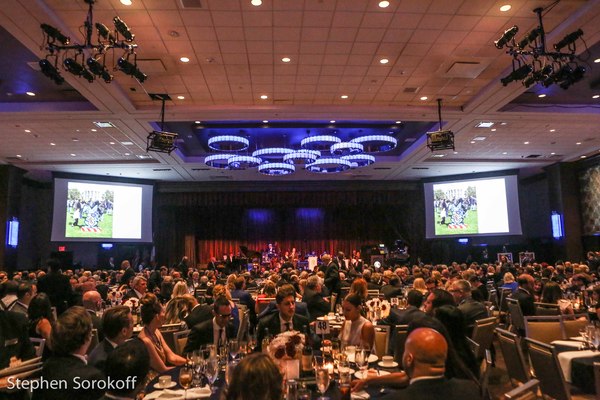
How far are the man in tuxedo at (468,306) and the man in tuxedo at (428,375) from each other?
9.66 ft

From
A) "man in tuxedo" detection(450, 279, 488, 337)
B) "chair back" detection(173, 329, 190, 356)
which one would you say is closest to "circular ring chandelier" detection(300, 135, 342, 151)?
"man in tuxedo" detection(450, 279, 488, 337)

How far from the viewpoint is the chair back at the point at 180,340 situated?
421cm

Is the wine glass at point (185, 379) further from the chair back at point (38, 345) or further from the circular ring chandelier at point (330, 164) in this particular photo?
the circular ring chandelier at point (330, 164)

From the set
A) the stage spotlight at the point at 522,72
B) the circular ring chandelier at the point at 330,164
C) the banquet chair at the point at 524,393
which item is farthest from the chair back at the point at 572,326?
the circular ring chandelier at the point at 330,164

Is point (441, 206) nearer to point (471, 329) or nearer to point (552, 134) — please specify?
point (552, 134)

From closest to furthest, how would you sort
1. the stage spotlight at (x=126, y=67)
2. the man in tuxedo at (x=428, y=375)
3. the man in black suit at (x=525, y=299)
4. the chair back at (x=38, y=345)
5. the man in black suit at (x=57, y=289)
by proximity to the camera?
the man in tuxedo at (x=428, y=375) → the chair back at (x=38, y=345) → the man in black suit at (x=525, y=299) → the stage spotlight at (x=126, y=67) → the man in black suit at (x=57, y=289)

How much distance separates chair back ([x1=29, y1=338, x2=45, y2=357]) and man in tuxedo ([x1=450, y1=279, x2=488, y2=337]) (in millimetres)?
4290

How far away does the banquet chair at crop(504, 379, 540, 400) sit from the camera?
188 centimetres

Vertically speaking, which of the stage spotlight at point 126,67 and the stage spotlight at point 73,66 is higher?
the stage spotlight at point 126,67

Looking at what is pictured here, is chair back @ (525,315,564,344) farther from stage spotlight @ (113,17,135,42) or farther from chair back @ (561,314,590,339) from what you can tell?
stage spotlight @ (113,17,135,42)

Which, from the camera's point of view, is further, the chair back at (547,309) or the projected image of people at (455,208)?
the projected image of people at (455,208)

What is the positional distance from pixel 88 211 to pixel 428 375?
18226 millimetres

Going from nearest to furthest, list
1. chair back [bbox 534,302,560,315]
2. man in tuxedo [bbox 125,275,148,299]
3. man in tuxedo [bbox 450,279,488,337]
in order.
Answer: man in tuxedo [bbox 450,279,488,337], chair back [bbox 534,302,560,315], man in tuxedo [bbox 125,275,148,299]

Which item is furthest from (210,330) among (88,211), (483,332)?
(88,211)
